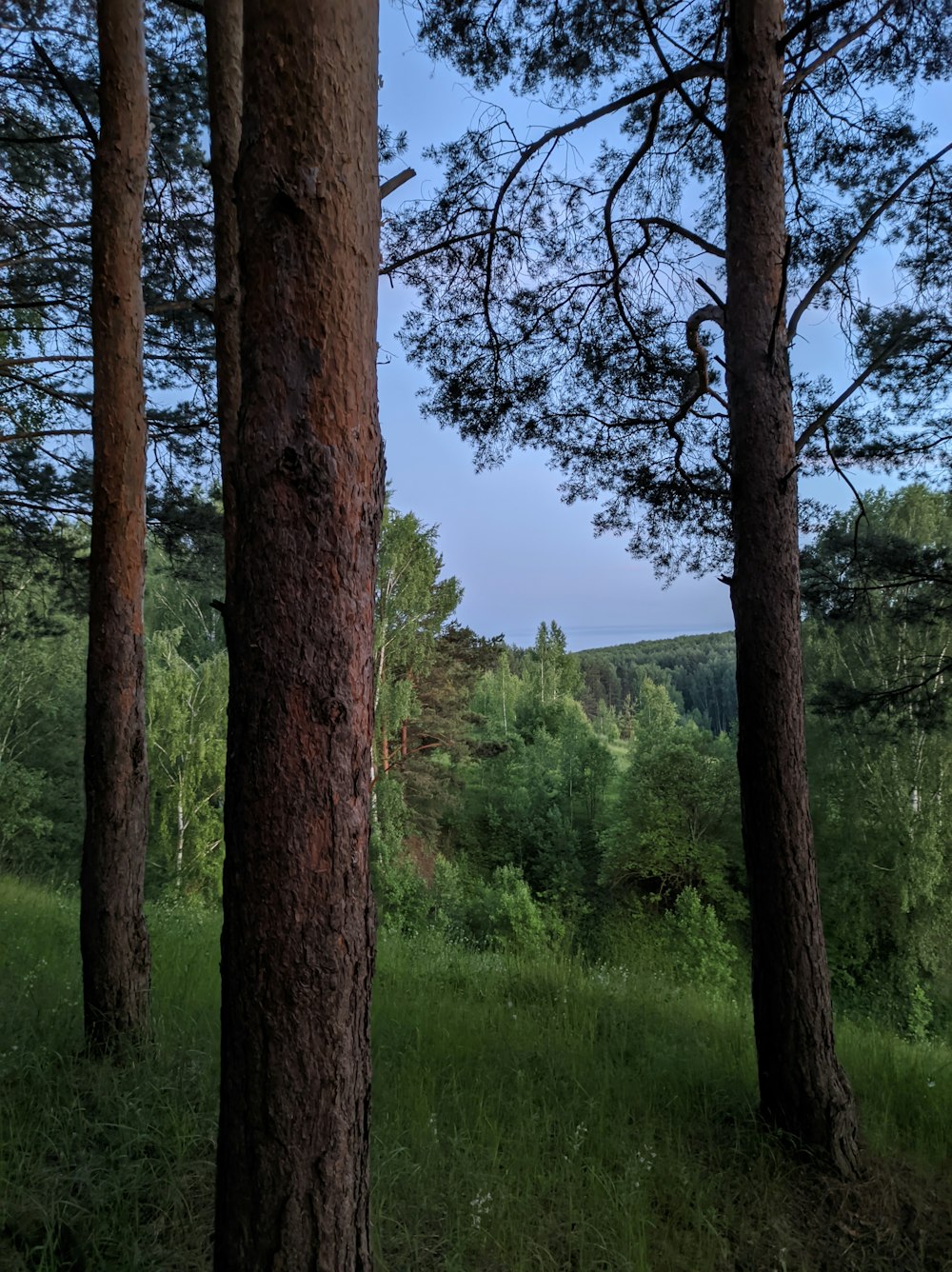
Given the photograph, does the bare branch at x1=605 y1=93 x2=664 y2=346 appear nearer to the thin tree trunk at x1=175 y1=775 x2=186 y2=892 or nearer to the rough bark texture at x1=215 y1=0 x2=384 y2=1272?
the rough bark texture at x1=215 y1=0 x2=384 y2=1272

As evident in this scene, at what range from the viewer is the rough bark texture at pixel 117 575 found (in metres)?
3.71

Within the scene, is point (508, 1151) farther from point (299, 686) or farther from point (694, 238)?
point (694, 238)

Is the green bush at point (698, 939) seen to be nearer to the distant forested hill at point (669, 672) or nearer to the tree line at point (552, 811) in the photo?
the tree line at point (552, 811)

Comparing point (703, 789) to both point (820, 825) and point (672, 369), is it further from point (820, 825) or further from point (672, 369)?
point (672, 369)

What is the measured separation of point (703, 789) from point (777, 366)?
18.2 meters

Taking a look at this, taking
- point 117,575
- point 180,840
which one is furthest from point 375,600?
point 180,840

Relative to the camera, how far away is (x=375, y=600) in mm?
3768

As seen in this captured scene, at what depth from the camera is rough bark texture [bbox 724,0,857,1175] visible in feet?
10.9

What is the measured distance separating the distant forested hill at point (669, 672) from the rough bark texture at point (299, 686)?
1919 inches

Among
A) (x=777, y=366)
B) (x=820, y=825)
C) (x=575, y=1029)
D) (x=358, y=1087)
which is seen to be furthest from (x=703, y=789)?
(x=358, y=1087)

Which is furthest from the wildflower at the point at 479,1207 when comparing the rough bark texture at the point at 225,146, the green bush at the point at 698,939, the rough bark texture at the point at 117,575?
the green bush at the point at 698,939

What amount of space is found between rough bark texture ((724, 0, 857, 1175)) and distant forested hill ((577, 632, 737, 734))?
46330mm

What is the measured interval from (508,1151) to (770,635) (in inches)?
102

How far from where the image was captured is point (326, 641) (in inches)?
65.2
